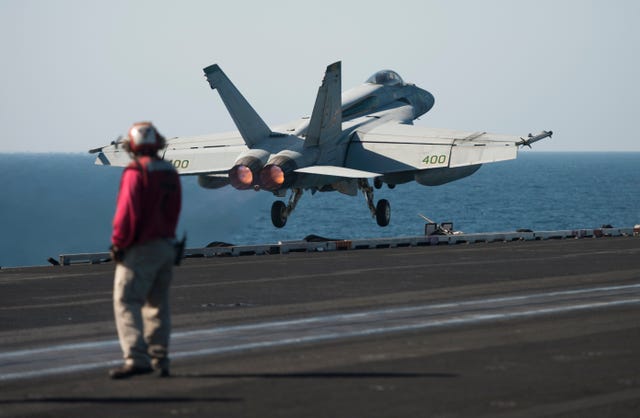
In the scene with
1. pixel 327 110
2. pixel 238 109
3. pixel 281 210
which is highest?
pixel 238 109

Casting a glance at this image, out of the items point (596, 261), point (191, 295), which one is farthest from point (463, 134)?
point (191, 295)

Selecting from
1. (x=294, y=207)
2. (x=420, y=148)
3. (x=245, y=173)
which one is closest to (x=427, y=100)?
(x=420, y=148)

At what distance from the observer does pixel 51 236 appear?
57156 mm

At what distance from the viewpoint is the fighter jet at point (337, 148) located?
36.5 metres

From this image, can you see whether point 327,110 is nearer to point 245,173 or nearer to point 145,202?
point 245,173

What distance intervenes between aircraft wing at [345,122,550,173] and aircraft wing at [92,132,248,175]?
4.34 m

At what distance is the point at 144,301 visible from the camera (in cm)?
1012

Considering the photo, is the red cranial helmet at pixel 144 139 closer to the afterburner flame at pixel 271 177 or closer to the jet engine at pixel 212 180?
the afterburner flame at pixel 271 177

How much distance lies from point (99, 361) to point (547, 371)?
4.29 meters

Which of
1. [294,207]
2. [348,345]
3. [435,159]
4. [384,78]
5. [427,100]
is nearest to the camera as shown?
[348,345]

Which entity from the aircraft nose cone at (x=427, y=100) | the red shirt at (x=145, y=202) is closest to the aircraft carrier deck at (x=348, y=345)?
the red shirt at (x=145, y=202)

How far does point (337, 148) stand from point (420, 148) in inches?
118

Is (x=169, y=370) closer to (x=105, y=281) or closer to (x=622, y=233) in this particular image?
(x=105, y=281)

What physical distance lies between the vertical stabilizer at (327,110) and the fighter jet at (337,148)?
0.03m
